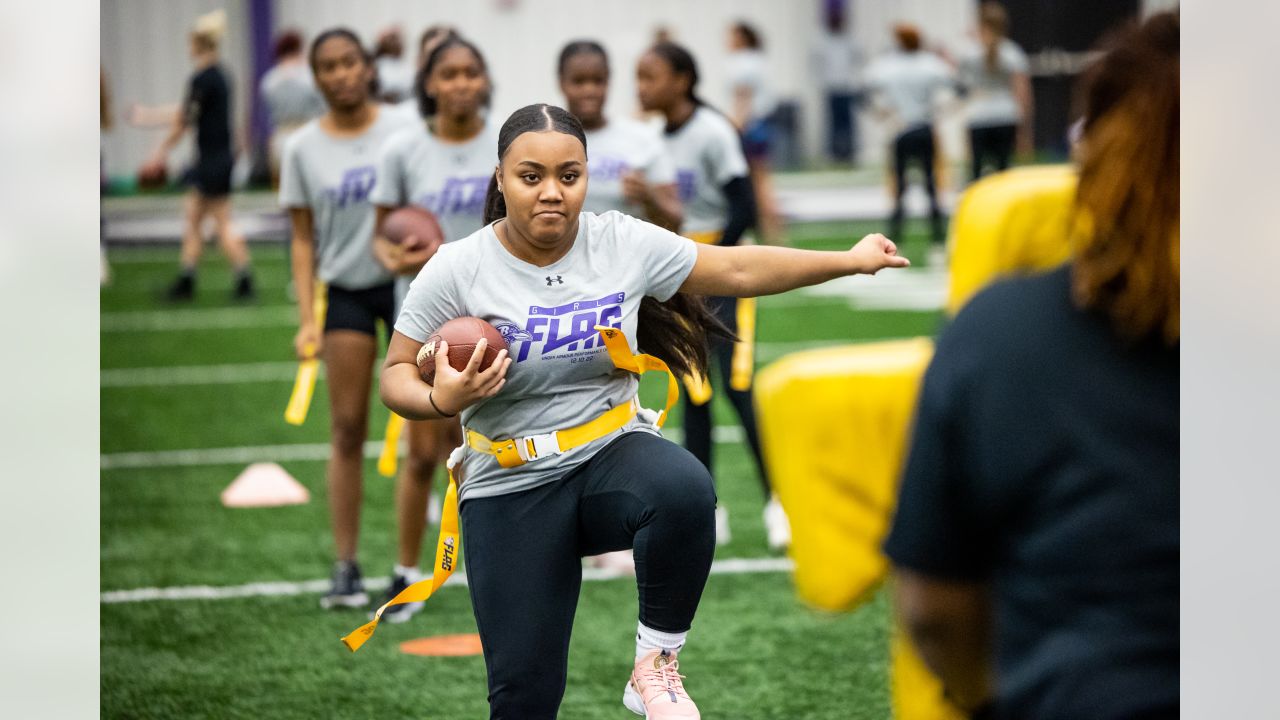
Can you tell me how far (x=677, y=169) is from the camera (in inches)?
278

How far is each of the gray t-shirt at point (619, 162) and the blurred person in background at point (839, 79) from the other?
69.5ft

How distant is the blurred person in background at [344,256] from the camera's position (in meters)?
6.23

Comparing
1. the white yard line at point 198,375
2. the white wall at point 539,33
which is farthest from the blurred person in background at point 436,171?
the white wall at point 539,33

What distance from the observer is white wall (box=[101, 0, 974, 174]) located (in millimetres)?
28000

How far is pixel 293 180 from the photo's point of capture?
640 centimetres

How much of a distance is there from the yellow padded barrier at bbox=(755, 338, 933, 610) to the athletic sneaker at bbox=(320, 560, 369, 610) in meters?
3.93

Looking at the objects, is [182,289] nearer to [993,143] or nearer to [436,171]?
[993,143]

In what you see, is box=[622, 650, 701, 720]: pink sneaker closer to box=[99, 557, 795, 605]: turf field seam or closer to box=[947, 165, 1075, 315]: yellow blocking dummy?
box=[947, 165, 1075, 315]: yellow blocking dummy
